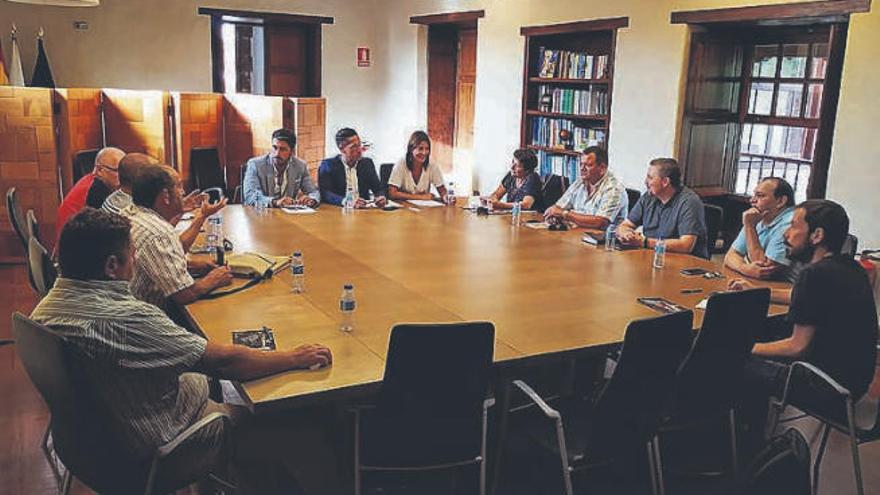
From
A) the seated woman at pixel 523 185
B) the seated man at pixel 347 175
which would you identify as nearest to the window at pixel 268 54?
the seated man at pixel 347 175

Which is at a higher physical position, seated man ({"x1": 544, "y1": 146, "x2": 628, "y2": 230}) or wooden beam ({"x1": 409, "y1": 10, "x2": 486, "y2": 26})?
wooden beam ({"x1": 409, "y1": 10, "x2": 486, "y2": 26})

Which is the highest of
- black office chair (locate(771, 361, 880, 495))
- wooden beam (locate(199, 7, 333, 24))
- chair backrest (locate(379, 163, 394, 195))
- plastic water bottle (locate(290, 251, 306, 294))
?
wooden beam (locate(199, 7, 333, 24))

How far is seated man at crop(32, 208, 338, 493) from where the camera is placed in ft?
6.15

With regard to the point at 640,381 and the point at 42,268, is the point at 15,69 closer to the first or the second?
the point at 42,268

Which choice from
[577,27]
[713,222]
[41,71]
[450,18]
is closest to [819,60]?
[713,222]

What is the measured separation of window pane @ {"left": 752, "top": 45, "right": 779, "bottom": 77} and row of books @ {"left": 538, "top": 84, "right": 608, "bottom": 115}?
1.22m

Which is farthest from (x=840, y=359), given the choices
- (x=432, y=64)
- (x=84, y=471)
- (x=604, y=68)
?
(x=432, y=64)

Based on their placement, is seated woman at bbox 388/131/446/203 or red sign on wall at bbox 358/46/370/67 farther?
red sign on wall at bbox 358/46/370/67

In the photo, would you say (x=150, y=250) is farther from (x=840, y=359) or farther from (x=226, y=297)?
(x=840, y=359)

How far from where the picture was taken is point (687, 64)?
5.57 m

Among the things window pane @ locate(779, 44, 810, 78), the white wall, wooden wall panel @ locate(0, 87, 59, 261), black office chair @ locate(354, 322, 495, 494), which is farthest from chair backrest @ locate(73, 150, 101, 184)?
window pane @ locate(779, 44, 810, 78)

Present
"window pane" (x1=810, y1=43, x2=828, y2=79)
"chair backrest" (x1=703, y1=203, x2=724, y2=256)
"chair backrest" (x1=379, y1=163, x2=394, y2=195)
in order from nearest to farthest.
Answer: "chair backrest" (x1=703, y1=203, x2=724, y2=256)
"window pane" (x1=810, y1=43, x2=828, y2=79)
"chair backrest" (x1=379, y1=163, x2=394, y2=195)

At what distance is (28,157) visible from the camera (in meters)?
5.63

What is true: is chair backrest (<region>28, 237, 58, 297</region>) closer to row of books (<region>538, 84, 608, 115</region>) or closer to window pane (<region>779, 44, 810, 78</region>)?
row of books (<region>538, 84, 608, 115</region>)
